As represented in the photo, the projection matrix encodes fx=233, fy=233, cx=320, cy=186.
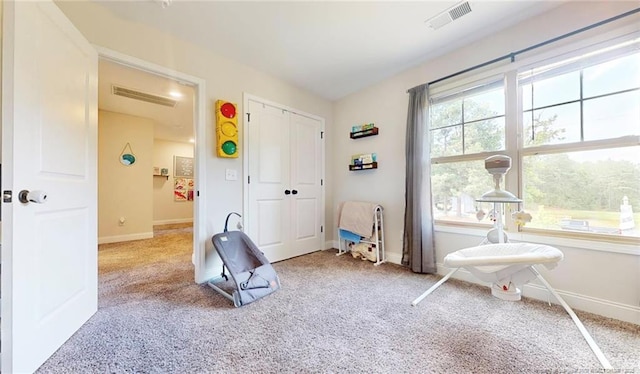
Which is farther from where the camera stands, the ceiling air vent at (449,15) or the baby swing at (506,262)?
the ceiling air vent at (449,15)

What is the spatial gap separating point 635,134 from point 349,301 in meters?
2.35

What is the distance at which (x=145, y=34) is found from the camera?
2057mm

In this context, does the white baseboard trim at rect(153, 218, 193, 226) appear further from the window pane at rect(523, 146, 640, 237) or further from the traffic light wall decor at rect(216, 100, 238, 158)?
the window pane at rect(523, 146, 640, 237)

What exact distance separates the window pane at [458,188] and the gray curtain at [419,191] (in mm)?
180

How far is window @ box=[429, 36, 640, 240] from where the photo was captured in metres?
1.64

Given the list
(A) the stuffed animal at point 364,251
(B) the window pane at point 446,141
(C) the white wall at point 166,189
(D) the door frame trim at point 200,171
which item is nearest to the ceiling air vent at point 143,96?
(D) the door frame trim at point 200,171

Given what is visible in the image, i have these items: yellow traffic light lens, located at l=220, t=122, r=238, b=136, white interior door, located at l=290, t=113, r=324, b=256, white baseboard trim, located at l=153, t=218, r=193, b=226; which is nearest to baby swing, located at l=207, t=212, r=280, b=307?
yellow traffic light lens, located at l=220, t=122, r=238, b=136

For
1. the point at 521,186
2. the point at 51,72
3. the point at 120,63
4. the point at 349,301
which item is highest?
the point at 120,63

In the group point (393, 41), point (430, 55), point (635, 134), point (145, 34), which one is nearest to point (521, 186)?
point (635, 134)

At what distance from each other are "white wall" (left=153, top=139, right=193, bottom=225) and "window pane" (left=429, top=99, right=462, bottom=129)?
6284 millimetres

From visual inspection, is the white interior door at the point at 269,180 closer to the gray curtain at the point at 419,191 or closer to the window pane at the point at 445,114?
the gray curtain at the point at 419,191

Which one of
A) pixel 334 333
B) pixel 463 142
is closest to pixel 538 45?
pixel 463 142

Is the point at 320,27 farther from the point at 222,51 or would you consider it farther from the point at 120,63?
the point at 120,63

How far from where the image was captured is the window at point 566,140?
164 centimetres
